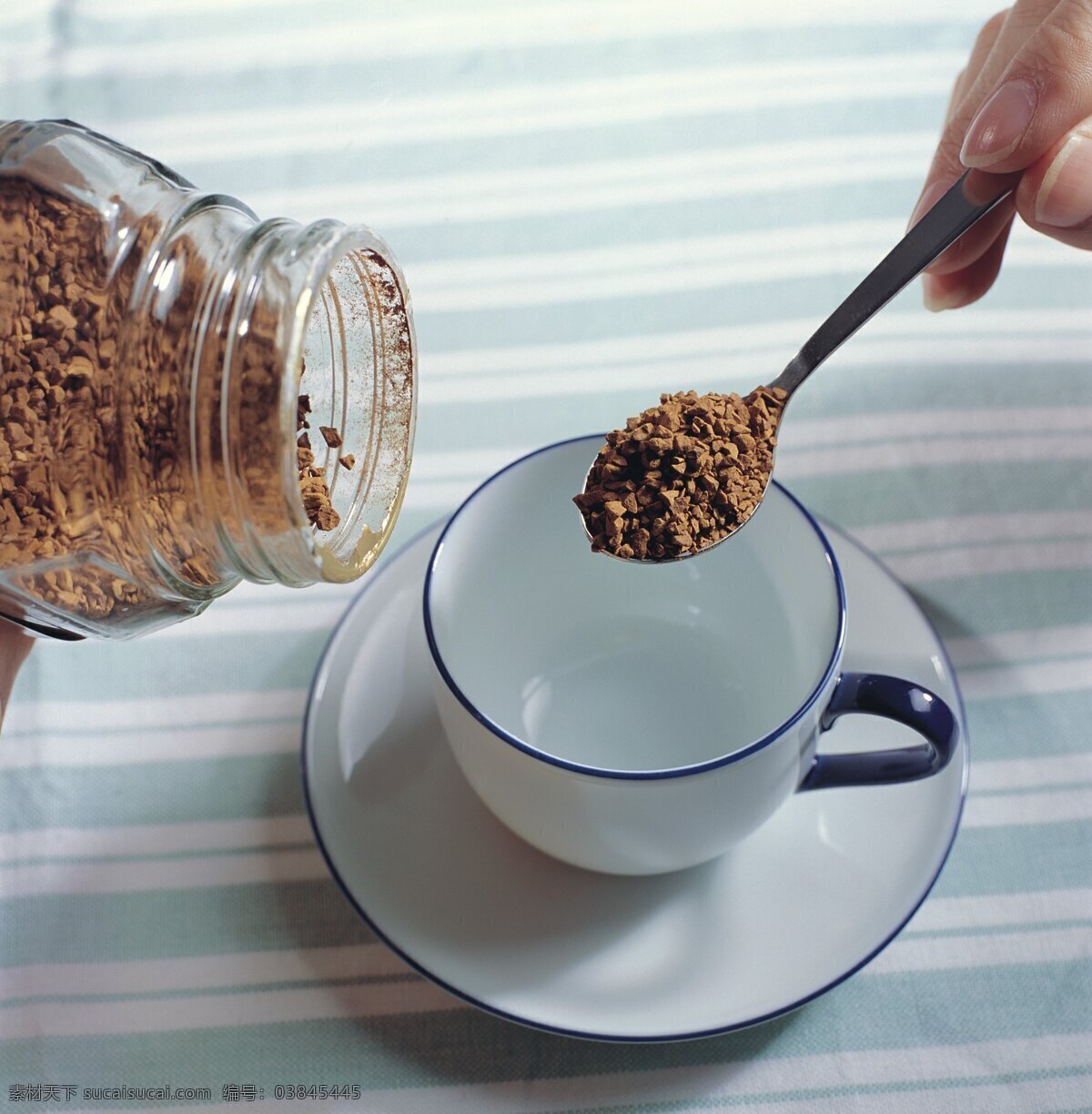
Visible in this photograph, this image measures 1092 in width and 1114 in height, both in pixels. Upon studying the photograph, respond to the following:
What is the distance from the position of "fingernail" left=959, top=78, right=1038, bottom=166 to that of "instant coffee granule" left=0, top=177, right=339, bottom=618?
455 mm

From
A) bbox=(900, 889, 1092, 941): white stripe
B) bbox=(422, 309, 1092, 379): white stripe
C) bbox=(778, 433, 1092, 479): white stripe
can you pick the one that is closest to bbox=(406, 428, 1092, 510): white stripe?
bbox=(778, 433, 1092, 479): white stripe

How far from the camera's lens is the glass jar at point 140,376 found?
54cm

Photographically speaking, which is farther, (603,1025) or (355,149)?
(355,149)

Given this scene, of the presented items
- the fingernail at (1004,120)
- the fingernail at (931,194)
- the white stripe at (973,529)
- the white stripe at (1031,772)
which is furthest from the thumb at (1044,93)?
the white stripe at (1031,772)

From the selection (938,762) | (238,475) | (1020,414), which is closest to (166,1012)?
(238,475)

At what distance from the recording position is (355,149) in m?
1.17

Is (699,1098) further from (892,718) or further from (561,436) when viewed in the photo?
(561,436)

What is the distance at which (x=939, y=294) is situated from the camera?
97cm

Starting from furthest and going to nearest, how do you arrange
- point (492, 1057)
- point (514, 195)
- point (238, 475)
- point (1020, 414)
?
point (514, 195), point (1020, 414), point (492, 1057), point (238, 475)

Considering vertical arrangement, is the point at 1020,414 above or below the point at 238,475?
below

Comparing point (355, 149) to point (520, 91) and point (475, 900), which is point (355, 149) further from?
point (475, 900)

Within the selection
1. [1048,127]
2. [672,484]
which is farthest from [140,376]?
[1048,127]

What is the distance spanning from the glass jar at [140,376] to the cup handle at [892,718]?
0.29 meters

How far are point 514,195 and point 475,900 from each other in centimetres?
72
